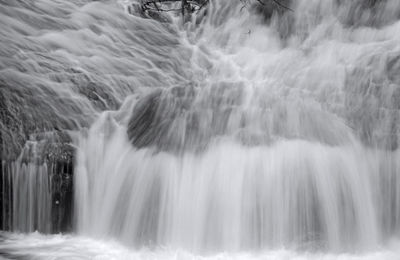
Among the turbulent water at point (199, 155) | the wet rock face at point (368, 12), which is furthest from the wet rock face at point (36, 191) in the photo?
the wet rock face at point (368, 12)

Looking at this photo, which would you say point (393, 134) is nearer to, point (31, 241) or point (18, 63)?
point (31, 241)

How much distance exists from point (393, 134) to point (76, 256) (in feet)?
11.1

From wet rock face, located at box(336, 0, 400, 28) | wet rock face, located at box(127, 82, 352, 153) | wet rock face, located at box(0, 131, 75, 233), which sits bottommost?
wet rock face, located at box(0, 131, 75, 233)

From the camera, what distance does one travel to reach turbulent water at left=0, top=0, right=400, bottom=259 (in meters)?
5.59

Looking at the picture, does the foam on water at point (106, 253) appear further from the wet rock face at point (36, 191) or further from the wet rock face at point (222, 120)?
the wet rock face at point (222, 120)

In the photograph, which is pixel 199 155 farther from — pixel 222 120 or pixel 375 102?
pixel 375 102

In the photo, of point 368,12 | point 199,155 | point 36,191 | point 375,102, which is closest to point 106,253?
point 36,191

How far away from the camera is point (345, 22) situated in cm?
834

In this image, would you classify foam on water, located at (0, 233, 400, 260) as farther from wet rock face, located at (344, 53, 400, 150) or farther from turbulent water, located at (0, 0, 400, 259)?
wet rock face, located at (344, 53, 400, 150)

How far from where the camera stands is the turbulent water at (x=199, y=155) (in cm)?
559

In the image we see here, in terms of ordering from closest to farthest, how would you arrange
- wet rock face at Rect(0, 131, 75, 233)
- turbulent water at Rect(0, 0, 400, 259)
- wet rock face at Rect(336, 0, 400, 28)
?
turbulent water at Rect(0, 0, 400, 259) → wet rock face at Rect(0, 131, 75, 233) → wet rock face at Rect(336, 0, 400, 28)

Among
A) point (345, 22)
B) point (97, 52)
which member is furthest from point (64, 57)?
point (345, 22)

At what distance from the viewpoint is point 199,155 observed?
19.6 ft

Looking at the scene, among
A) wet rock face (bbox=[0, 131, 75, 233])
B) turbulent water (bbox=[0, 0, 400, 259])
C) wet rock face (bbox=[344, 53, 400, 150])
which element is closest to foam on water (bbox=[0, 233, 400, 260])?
turbulent water (bbox=[0, 0, 400, 259])
